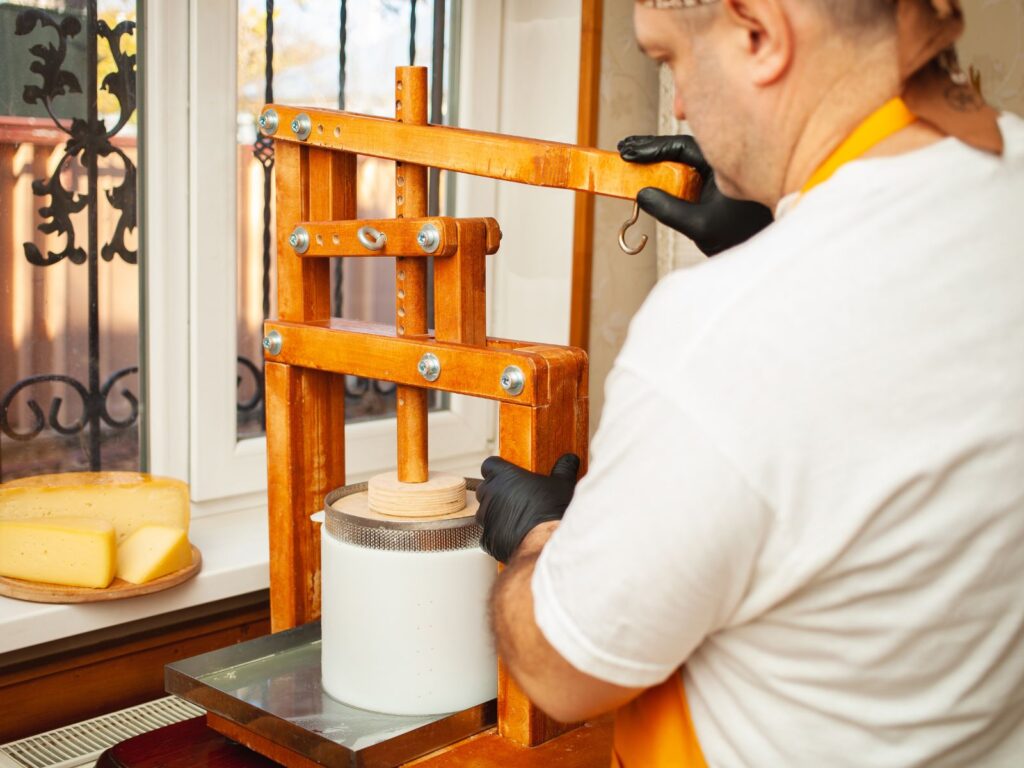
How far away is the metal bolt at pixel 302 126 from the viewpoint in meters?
1.13

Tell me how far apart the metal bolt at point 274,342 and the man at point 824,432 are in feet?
1.80

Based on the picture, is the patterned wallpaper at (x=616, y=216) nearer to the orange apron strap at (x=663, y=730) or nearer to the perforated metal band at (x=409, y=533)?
the perforated metal band at (x=409, y=533)

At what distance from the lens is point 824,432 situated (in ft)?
1.98

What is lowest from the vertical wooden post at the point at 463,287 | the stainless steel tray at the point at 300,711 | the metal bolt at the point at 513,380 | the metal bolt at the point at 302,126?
the stainless steel tray at the point at 300,711

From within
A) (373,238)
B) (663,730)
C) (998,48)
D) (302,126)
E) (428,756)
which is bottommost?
(428,756)

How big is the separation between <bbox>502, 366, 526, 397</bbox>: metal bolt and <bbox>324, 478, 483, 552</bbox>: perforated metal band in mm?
130

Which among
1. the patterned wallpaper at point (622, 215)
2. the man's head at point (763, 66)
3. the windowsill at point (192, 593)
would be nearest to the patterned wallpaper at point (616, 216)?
the patterned wallpaper at point (622, 215)

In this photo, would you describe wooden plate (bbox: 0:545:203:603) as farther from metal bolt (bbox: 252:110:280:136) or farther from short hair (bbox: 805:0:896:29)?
short hair (bbox: 805:0:896:29)

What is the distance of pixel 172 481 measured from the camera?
1339 mm

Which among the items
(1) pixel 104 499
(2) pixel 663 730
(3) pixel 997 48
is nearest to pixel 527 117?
(3) pixel 997 48

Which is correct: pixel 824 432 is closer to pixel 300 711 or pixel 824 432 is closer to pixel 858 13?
pixel 858 13

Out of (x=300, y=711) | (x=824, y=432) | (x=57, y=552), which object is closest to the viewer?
(x=824, y=432)

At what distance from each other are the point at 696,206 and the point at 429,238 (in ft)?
0.79

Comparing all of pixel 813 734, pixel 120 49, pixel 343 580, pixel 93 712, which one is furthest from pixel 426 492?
pixel 120 49
